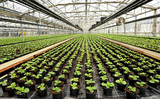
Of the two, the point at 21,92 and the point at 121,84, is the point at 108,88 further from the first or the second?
the point at 21,92

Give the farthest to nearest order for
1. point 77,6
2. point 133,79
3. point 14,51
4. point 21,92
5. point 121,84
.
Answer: point 77,6 → point 14,51 → point 133,79 → point 121,84 → point 21,92

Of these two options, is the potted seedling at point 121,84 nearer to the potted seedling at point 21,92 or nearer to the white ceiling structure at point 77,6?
the potted seedling at point 21,92

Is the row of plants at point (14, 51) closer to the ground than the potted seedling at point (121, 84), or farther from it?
farther from it

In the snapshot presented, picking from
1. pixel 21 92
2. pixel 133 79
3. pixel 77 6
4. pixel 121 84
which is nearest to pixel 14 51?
pixel 21 92

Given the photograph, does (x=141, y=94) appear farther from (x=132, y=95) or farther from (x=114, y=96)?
(x=114, y=96)

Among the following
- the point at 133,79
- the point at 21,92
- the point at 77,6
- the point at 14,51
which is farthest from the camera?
the point at 77,6

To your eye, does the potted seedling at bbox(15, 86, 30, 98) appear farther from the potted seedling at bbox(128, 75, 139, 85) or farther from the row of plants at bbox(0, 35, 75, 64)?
the row of plants at bbox(0, 35, 75, 64)

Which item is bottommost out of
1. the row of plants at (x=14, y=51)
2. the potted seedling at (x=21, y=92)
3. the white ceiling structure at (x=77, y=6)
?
the potted seedling at (x=21, y=92)

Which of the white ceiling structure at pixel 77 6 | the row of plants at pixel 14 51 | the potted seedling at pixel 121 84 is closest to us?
the potted seedling at pixel 121 84

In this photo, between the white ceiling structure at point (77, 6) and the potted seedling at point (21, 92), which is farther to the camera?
the white ceiling structure at point (77, 6)

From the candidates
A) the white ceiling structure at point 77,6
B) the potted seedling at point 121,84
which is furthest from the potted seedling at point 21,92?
the white ceiling structure at point 77,6

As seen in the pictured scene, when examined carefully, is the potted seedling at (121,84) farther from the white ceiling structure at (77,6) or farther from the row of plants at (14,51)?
the white ceiling structure at (77,6)

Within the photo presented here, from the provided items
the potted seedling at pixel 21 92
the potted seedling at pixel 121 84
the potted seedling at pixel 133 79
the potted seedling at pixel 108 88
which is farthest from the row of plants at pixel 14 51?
the potted seedling at pixel 133 79

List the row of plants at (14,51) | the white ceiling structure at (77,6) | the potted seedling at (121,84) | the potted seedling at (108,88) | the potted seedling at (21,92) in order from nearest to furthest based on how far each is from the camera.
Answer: the potted seedling at (21,92), the potted seedling at (108,88), the potted seedling at (121,84), the row of plants at (14,51), the white ceiling structure at (77,6)
